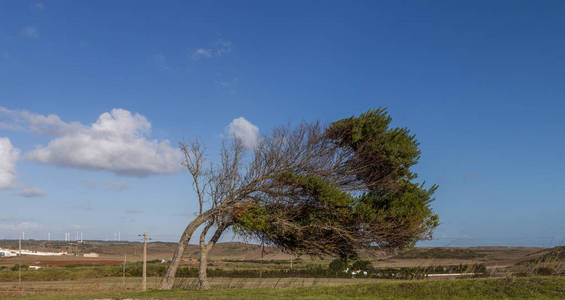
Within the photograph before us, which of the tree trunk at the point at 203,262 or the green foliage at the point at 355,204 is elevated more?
the green foliage at the point at 355,204

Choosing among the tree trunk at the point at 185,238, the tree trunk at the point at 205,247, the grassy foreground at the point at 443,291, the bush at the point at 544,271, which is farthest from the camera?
the tree trunk at the point at 185,238

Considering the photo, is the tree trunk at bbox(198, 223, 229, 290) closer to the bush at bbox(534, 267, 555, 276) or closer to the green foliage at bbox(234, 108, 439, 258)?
the green foliage at bbox(234, 108, 439, 258)

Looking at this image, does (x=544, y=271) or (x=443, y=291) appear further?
(x=544, y=271)

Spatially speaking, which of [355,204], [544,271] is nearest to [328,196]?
[355,204]

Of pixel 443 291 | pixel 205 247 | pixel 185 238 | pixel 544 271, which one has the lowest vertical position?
pixel 544 271

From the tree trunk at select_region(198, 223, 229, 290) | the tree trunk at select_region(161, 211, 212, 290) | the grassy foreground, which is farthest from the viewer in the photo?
the tree trunk at select_region(161, 211, 212, 290)

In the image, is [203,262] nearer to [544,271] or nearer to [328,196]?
[328,196]

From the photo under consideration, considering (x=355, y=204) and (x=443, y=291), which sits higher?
(x=355, y=204)

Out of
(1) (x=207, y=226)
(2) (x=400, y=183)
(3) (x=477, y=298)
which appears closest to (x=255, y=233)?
(1) (x=207, y=226)

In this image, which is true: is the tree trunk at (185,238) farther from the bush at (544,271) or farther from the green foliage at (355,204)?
the bush at (544,271)

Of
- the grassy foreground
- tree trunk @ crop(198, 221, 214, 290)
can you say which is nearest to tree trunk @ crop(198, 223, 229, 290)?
tree trunk @ crop(198, 221, 214, 290)

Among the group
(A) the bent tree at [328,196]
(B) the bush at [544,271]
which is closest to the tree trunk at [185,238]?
(A) the bent tree at [328,196]

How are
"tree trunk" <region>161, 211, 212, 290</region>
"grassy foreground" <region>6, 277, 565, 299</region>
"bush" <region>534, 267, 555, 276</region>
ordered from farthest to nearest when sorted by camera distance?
"tree trunk" <region>161, 211, 212, 290</region>
"bush" <region>534, 267, 555, 276</region>
"grassy foreground" <region>6, 277, 565, 299</region>

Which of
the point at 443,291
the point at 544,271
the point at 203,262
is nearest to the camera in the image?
the point at 443,291
